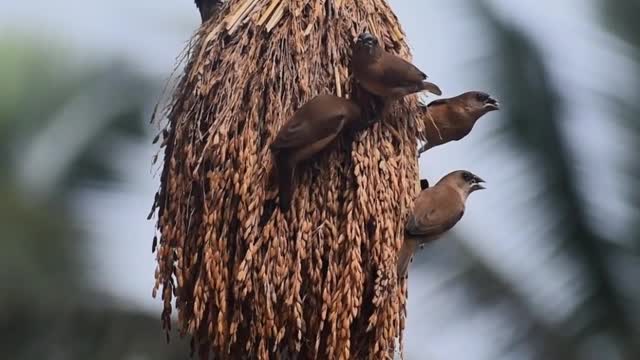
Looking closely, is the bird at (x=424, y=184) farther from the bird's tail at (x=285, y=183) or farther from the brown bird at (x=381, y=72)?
the bird's tail at (x=285, y=183)

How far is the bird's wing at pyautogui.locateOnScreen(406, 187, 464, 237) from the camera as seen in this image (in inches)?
117

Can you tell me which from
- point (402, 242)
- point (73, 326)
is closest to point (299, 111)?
point (402, 242)

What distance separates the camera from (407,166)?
3023 mm

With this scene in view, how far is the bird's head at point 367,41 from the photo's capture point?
2984 millimetres

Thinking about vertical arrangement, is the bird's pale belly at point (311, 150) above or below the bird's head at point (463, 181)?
below

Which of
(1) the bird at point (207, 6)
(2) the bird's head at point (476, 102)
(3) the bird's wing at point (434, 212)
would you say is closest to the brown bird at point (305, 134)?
(3) the bird's wing at point (434, 212)

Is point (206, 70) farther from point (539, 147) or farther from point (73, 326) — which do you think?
point (73, 326)

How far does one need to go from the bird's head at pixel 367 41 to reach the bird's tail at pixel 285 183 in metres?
0.34

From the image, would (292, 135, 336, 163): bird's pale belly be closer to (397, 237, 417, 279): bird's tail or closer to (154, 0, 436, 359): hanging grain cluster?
(154, 0, 436, 359): hanging grain cluster

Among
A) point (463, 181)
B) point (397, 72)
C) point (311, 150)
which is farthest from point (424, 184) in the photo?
point (311, 150)

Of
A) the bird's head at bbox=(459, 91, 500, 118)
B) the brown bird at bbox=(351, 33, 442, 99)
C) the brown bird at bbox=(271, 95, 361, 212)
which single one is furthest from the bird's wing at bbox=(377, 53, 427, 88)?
the bird's head at bbox=(459, 91, 500, 118)

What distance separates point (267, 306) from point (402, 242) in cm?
36

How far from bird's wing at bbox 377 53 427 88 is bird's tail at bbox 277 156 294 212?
28 centimetres

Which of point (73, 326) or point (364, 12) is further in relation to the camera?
point (73, 326)
